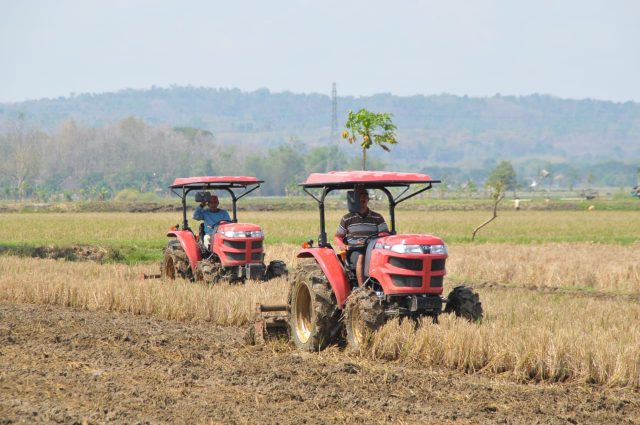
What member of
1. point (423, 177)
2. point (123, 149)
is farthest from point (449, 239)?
point (123, 149)

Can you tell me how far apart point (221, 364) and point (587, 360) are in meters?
3.84

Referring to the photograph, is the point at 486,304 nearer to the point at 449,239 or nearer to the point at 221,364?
the point at 221,364

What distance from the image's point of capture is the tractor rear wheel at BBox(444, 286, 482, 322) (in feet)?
36.2

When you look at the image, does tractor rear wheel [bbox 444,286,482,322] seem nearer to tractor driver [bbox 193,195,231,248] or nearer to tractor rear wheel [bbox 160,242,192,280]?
tractor driver [bbox 193,195,231,248]

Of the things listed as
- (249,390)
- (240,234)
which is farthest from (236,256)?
(249,390)

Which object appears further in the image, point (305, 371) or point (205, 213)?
point (205, 213)

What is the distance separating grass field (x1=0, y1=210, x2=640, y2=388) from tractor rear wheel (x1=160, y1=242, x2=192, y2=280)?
0.70m

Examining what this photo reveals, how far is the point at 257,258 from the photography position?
1731 centimetres

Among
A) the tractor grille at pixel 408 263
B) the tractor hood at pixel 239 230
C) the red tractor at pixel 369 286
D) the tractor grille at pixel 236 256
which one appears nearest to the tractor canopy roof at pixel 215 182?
the tractor hood at pixel 239 230

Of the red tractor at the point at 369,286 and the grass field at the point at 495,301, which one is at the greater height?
the red tractor at the point at 369,286

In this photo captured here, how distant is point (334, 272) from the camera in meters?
11.2

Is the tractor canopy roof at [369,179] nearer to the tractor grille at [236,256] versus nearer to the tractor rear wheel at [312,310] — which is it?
the tractor rear wheel at [312,310]

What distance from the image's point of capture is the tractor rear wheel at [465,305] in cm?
1102

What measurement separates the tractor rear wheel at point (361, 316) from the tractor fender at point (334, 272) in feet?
1.00
